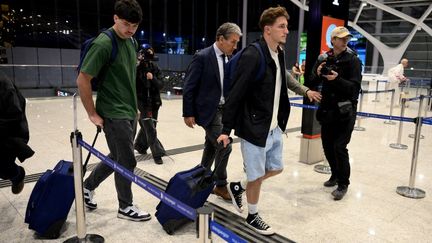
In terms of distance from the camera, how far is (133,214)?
2.80 m

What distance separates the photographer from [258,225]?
2.63 metres

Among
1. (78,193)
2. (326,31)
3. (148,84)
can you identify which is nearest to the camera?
(78,193)

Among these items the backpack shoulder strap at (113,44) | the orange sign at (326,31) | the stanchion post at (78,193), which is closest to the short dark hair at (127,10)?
the backpack shoulder strap at (113,44)

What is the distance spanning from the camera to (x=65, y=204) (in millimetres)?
2520

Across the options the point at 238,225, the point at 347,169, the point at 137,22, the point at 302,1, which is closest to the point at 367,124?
the point at 347,169

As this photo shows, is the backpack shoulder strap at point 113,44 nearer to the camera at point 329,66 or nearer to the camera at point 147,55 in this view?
the camera at point 329,66

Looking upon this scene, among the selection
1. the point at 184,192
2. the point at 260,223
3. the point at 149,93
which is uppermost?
the point at 149,93

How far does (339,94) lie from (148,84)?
2.31 meters

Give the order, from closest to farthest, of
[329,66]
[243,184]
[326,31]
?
1. [243,184]
2. [329,66]
3. [326,31]

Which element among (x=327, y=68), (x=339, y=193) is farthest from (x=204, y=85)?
(x=339, y=193)

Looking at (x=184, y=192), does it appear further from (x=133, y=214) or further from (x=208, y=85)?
(x=208, y=85)

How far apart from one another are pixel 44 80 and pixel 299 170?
431 inches

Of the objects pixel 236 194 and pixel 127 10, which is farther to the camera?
pixel 236 194

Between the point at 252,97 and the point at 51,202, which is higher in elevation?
the point at 252,97
